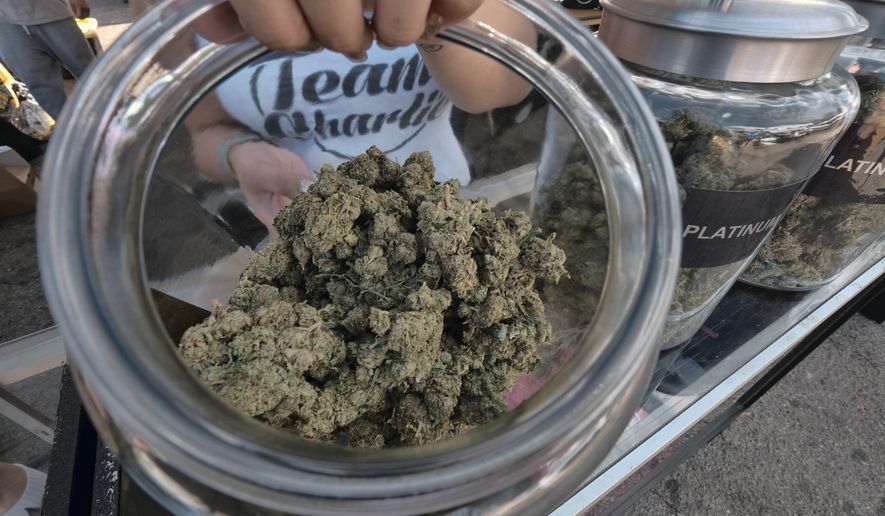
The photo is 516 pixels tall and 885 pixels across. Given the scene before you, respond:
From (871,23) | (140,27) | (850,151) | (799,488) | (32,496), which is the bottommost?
(799,488)

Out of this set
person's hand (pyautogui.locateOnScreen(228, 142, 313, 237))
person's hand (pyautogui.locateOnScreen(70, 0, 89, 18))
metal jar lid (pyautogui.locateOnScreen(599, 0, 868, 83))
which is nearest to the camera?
metal jar lid (pyautogui.locateOnScreen(599, 0, 868, 83))

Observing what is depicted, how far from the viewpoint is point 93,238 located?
0.24 meters

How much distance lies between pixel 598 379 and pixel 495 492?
83mm

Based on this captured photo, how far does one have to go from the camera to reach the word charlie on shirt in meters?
0.62

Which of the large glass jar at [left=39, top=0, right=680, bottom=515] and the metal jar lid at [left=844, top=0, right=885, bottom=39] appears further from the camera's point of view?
the metal jar lid at [left=844, top=0, right=885, bottom=39]

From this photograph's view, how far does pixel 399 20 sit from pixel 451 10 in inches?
1.3

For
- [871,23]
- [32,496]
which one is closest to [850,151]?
[871,23]

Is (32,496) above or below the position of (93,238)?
below

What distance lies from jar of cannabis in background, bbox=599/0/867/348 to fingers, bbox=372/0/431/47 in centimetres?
24

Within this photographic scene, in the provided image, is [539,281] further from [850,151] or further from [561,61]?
[850,151]

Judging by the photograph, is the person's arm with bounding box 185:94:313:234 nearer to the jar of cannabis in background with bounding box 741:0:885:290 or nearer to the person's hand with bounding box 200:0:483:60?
the person's hand with bounding box 200:0:483:60

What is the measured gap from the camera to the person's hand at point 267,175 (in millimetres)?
534

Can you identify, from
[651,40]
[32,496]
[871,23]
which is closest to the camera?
[651,40]

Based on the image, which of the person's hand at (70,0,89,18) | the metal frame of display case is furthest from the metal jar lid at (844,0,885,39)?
the person's hand at (70,0,89,18)
